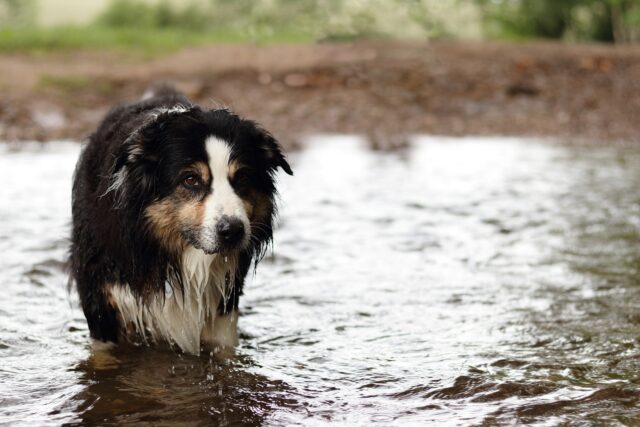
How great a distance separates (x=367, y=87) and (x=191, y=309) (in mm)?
12336

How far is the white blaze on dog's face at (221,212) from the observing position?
4.27m

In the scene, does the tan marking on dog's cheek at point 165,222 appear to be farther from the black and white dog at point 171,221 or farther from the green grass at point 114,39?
the green grass at point 114,39

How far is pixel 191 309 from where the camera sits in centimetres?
491

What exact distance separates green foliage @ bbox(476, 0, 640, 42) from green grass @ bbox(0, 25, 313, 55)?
19.6ft

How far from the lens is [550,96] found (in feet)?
54.0

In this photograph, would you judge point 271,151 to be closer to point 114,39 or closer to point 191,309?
point 191,309

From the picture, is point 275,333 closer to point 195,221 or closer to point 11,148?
point 195,221

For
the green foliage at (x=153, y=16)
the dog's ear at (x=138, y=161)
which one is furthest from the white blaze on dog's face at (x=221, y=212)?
the green foliage at (x=153, y=16)

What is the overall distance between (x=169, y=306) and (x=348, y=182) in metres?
5.84

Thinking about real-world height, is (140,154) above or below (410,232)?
above

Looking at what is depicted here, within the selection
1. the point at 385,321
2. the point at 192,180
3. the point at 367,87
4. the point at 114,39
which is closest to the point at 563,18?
the point at 367,87

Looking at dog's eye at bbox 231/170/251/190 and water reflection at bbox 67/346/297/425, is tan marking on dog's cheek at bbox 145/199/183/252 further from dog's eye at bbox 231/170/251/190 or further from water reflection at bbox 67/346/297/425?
water reflection at bbox 67/346/297/425

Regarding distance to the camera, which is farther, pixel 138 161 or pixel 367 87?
pixel 367 87

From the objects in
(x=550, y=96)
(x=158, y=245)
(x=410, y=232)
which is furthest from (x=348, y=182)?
(x=550, y=96)
